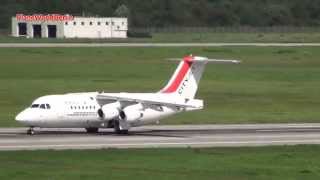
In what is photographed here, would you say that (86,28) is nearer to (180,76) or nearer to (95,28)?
(95,28)

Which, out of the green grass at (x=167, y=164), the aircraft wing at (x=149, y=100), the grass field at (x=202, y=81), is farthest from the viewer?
the grass field at (x=202, y=81)

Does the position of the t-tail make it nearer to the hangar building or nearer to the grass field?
the grass field

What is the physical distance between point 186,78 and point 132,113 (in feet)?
17.1

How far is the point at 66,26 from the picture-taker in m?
174

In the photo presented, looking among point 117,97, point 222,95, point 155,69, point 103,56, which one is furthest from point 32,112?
point 103,56

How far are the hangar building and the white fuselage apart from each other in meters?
110

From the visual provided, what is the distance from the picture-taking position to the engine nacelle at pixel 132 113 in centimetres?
5966

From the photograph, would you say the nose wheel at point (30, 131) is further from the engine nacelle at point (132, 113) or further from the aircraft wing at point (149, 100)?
the engine nacelle at point (132, 113)

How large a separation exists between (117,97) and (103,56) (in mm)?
60980

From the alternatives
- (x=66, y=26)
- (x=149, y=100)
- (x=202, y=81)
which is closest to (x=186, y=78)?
(x=149, y=100)

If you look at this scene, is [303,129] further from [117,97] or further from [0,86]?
[0,86]

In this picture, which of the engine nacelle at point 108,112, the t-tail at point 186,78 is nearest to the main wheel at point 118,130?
the engine nacelle at point 108,112

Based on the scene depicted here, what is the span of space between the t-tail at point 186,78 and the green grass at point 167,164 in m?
13.9

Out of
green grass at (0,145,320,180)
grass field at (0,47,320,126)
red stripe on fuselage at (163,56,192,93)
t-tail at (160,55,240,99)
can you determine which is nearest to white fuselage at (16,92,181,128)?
red stripe on fuselage at (163,56,192,93)
